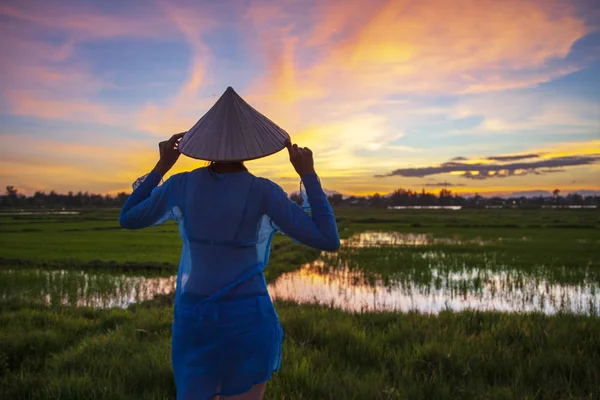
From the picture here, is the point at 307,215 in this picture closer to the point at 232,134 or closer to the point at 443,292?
the point at 232,134

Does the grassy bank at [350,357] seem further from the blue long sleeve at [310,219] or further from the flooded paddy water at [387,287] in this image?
the blue long sleeve at [310,219]

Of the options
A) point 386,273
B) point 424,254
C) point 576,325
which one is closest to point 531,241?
point 424,254

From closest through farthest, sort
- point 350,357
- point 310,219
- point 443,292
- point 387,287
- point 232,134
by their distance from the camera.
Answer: point 310,219 < point 232,134 < point 350,357 < point 443,292 < point 387,287

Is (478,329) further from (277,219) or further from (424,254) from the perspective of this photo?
(424,254)

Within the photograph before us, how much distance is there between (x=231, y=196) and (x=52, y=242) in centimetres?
1762

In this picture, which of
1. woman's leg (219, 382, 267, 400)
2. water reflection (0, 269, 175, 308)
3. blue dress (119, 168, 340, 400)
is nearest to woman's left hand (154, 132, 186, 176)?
blue dress (119, 168, 340, 400)

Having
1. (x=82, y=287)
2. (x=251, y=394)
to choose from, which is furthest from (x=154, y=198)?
(x=82, y=287)

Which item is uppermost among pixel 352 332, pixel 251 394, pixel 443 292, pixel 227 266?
pixel 227 266

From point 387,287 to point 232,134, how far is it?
8.17m

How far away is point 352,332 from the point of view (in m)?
4.55

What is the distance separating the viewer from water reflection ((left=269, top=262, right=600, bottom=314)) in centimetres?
740

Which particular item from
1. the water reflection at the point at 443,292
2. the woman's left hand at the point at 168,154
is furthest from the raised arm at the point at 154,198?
the water reflection at the point at 443,292

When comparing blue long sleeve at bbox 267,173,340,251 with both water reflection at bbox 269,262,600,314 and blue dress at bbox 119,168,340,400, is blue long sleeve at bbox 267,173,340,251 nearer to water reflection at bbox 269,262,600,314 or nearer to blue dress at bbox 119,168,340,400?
blue dress at bbox 119,168,340,400

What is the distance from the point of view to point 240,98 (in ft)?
5.02
